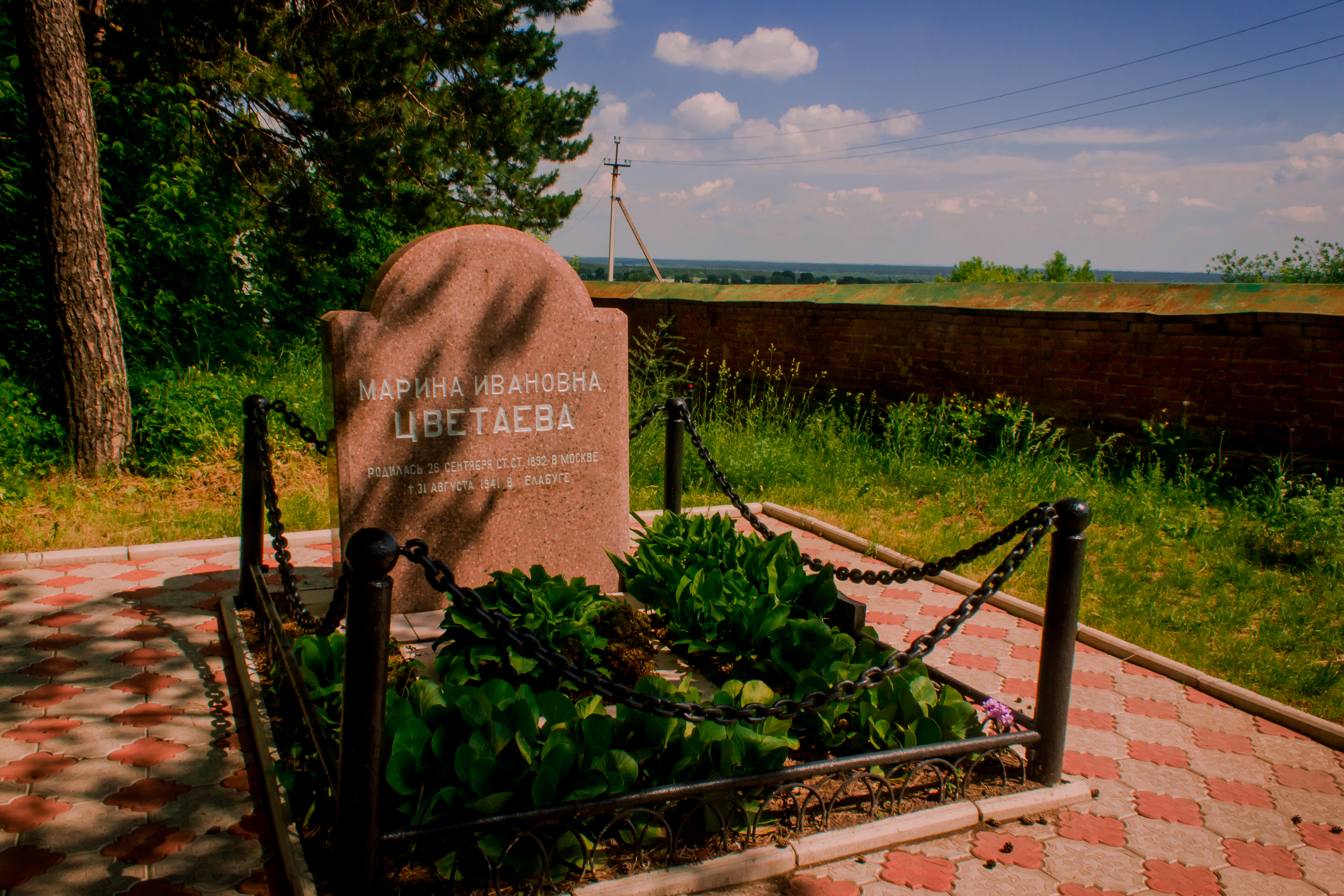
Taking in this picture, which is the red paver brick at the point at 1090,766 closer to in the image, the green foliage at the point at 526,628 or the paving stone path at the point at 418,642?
the paving stone path at the point at 418,642

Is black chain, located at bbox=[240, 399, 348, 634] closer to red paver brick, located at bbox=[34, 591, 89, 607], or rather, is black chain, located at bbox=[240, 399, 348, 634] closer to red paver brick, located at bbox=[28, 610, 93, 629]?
red paver brick, located at bbox=[28, 610, 93, 629]

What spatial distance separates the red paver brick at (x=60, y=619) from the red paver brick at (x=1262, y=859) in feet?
15.7

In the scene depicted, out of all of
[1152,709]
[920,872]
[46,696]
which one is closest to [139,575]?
[46,696]

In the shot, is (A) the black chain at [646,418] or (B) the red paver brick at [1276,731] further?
(A) the black chain at [646,418]

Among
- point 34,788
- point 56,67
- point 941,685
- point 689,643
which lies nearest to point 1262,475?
point 941,685

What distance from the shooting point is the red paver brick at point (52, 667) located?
3.47 metres

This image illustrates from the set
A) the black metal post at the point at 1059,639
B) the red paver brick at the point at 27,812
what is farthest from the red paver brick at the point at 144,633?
the black metal post at the point at 1059,639

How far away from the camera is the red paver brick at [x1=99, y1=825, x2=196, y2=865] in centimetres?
235

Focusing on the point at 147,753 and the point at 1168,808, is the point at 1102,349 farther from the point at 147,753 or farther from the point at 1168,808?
the point at 147,753

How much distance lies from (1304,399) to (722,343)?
657 cm

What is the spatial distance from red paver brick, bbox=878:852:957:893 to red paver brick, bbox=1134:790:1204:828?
2.67ft

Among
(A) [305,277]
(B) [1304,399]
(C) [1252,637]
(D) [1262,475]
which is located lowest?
(C) [1252,637]

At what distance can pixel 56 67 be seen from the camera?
6.19 metres

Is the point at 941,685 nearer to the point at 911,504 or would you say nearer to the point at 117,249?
the point at 911,504
